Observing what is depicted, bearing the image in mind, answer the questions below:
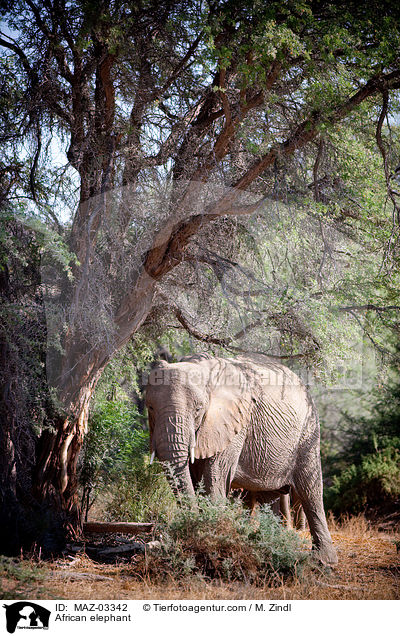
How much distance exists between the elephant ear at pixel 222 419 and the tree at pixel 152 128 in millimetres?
1264

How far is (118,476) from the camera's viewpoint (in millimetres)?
9109

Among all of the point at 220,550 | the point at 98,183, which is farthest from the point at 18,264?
the point at 220,550

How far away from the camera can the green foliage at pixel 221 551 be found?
643 centimetres

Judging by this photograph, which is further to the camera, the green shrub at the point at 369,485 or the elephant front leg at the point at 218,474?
the green shrub at the point at 369,485

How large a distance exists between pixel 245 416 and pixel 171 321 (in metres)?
2.84

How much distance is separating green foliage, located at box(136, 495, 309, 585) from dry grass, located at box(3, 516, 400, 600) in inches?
6.6

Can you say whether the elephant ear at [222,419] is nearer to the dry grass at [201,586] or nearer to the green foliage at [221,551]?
the green foliage at [221,551]

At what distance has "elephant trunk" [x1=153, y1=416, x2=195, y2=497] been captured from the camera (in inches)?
289

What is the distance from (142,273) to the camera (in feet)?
26.3

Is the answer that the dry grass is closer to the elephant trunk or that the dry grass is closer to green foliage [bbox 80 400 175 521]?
the elephant trunk

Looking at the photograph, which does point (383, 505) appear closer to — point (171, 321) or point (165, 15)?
point (171, 321)

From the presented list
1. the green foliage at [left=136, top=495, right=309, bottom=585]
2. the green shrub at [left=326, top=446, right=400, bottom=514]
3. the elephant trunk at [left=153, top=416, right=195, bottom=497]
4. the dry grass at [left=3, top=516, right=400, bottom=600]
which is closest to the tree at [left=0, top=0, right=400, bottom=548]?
the elephant trunk at [left=153, top=416, right=195, bottom=497]
